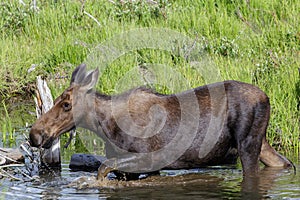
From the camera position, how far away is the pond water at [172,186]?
7.57m

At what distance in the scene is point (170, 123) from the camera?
27.1ft

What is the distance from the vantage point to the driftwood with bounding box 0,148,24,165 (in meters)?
8.47

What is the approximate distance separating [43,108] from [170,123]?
1.51 metres

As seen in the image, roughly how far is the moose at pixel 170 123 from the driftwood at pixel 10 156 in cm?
81

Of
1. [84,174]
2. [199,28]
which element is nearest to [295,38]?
[199,28]

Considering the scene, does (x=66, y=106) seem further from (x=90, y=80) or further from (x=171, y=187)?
(x=171, y=187)

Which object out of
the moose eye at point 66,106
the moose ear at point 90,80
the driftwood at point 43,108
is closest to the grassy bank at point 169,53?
the driftwood at point 43,108

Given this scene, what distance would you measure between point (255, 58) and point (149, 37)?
1.95 metres

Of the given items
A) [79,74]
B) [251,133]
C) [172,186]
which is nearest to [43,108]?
[79,74]

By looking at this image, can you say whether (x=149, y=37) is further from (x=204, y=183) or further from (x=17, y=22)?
(x=204, y=183)

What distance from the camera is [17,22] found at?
13977 millimetres

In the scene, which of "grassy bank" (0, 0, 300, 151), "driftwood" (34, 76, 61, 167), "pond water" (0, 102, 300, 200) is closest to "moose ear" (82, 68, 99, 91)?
"driftwood" (34, 76, 61, 167)

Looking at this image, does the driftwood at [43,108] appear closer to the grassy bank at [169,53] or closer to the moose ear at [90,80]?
the moose ear at [90,80]

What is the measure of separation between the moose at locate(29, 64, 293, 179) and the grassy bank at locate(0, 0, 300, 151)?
1.37 meters
